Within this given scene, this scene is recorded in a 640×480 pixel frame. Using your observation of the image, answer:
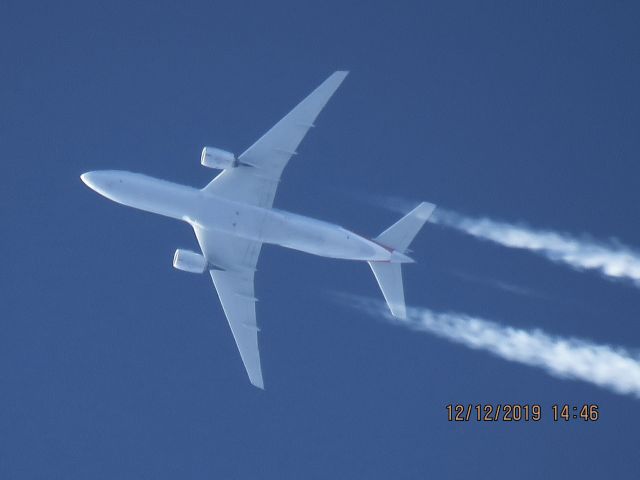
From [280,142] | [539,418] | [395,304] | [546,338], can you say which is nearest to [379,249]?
[395,304]

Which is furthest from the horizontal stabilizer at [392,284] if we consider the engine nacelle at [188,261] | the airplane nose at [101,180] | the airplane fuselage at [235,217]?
the airplane nose at [101,180]

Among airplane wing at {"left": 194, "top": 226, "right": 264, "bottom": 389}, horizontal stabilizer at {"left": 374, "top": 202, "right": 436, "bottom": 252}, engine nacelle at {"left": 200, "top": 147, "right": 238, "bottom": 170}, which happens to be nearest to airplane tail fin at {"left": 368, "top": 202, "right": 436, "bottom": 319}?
horizontal stabilizer at {"left": 374, "top": 202, "right": 436, "bottom": 252}

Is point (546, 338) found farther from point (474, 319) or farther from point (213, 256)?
point (213, 256)

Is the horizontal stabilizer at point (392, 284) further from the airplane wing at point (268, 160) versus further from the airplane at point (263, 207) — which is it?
the airplane wing at point (268, 160)

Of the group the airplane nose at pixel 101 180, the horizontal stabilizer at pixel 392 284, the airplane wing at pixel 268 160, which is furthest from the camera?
the horizontal stabilizer at pixel 392 284

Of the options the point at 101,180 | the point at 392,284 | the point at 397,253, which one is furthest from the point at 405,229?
the point at 101,180

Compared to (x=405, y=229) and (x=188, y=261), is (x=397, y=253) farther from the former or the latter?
(x=188, y=261)

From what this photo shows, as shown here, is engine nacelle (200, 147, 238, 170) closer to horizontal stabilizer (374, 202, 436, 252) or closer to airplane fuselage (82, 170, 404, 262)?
airplane fuselage (82, 170, 404, 262)

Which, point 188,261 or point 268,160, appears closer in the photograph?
point 268,160
